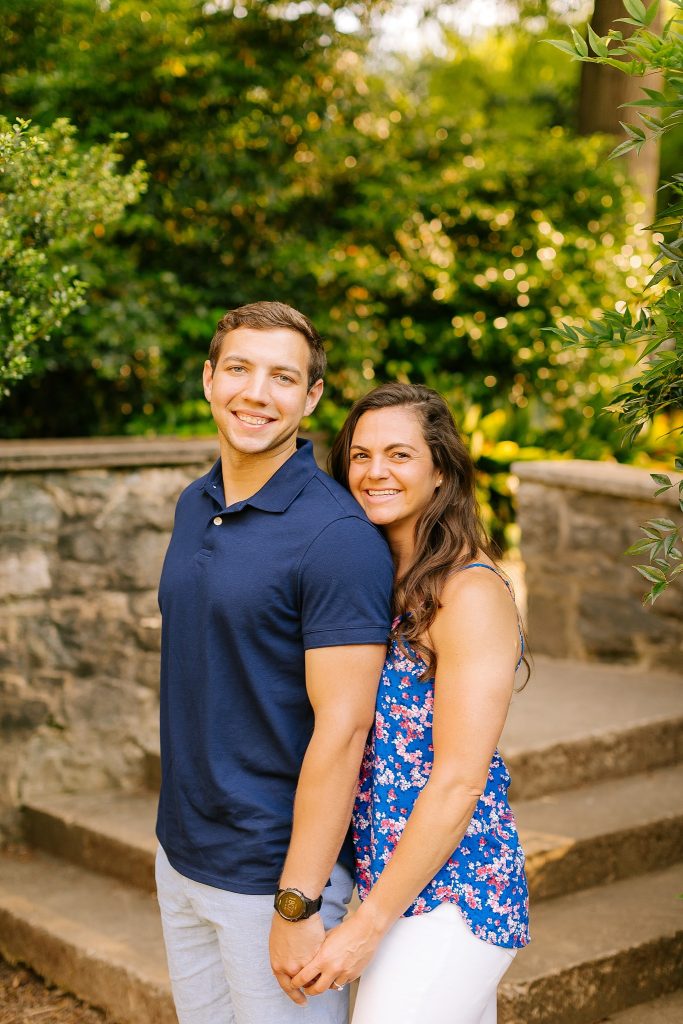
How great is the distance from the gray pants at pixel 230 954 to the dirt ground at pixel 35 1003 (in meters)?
1.19

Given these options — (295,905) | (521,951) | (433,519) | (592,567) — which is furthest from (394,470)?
(592,567)

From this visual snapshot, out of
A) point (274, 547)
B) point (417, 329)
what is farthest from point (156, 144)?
point (274, 547)

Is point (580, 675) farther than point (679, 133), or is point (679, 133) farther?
point (679, 133)

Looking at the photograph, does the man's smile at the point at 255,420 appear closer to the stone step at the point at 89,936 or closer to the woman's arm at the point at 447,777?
the woman's arm at the point at 447,777

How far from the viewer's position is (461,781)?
5.83 feet

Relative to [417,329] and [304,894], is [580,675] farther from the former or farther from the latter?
[304,894]

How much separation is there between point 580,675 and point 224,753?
118 inches

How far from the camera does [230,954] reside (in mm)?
1980

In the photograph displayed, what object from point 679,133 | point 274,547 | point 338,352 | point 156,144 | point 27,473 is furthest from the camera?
point 679,133

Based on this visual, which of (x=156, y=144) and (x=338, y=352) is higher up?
(x=156, y=144)

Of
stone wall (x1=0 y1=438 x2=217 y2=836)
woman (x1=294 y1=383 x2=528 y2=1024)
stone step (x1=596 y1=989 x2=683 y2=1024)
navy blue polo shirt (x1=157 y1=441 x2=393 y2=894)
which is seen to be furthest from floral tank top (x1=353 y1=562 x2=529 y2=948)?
stone wall (x1=0 y1=438 x2=217 y2=836)

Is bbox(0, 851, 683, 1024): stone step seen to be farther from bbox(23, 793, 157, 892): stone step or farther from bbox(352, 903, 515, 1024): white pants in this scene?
bbox(352, 903, 515, 1024): white pants

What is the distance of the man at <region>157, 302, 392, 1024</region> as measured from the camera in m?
1.84

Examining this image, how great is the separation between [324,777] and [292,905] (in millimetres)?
226
